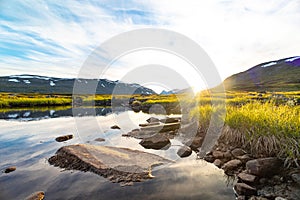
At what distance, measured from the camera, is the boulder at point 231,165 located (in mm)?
7824

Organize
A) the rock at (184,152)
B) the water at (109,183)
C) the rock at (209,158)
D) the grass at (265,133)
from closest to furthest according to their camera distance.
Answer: the water at (109,183) < the grass at (265,133) < the rock at (209,158) < the rock at (184,152)

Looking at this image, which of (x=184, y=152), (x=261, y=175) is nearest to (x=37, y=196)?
(x=184, y=152)

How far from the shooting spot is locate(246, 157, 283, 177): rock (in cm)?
673

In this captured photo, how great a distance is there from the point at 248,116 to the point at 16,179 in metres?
10.0

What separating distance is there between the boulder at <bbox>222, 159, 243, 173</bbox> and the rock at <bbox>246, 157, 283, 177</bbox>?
689 mm

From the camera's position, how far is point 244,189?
6.13 m

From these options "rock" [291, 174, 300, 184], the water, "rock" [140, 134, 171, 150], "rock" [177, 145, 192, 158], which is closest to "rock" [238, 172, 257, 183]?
the water

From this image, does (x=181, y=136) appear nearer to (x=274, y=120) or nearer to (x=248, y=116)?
(x=248, y=116)

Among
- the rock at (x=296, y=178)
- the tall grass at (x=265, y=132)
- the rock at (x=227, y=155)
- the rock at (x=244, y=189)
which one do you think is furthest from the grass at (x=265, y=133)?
the rock at (x=244, y=189)

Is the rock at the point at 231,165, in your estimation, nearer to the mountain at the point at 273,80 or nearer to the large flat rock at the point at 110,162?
the large flat rock at the point at 110,162

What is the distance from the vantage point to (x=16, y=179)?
7465 mm

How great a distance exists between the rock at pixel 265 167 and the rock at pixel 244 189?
2.82 ft

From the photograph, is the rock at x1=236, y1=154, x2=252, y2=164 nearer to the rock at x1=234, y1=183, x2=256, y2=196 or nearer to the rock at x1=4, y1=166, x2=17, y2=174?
the rock at x1=234, y1=183, x2=256, y2=196

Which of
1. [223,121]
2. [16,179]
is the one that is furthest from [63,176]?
[223,121]
